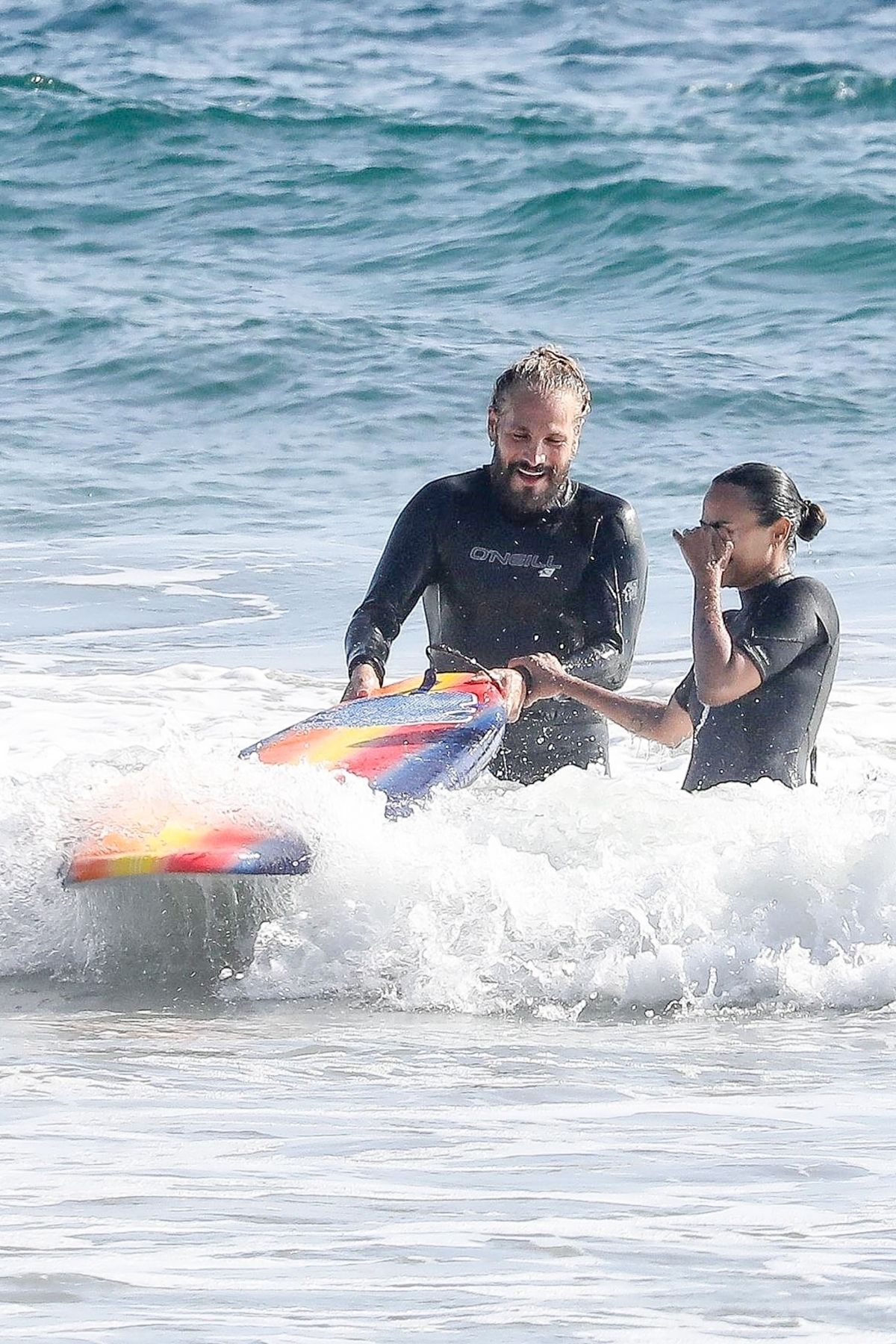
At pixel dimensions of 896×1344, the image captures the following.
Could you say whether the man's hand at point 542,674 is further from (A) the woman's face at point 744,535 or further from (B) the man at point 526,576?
(A) the woman's face at point 744,535

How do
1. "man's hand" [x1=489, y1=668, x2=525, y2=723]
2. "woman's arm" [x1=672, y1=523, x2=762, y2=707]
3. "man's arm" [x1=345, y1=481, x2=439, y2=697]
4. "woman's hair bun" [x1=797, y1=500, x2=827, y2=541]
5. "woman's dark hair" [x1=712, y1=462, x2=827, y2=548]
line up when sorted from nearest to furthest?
1. "woman's arm" [x1=672, y1=523, x2=762, y2=707]
2. "woman's dark hair" [x1=712, y1=462, x2=827, y2=548]
3. "woman's hair bun" [x1=797, y1=500, x2=827, y2=541]
4. "man's hand" [x1=489, y1=668, x2=525, y2=723]
5. "man's arm" [x1=345, y1=481, x2=439, y2=697]

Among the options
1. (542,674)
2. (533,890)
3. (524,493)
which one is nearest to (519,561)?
(524,493)

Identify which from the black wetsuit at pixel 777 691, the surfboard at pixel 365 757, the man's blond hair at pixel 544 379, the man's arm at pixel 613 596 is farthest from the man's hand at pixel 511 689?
the man's blond hair at pixel 544 379

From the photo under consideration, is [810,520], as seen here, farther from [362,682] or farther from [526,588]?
[362,682]

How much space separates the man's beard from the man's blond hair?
0.55ft

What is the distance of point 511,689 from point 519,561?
0.50 metres

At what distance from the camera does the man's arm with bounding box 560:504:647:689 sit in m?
5.12

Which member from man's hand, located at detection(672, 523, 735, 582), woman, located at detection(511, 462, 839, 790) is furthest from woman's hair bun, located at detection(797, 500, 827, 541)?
man's hand, located at detection(672, 523, 735, 582)

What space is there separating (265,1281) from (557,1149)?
74cm

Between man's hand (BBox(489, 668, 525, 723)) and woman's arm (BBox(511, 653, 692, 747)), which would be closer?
woman's arm (BBox(511, 653, 692, 747))

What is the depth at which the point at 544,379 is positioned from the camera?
498cm

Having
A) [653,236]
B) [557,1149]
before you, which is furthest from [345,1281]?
[653,236]

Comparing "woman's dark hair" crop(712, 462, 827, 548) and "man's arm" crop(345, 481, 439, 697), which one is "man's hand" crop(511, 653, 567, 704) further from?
"woman's dark hair" crop(712, 462, 827, 548)

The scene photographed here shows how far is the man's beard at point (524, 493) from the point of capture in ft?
17.0
